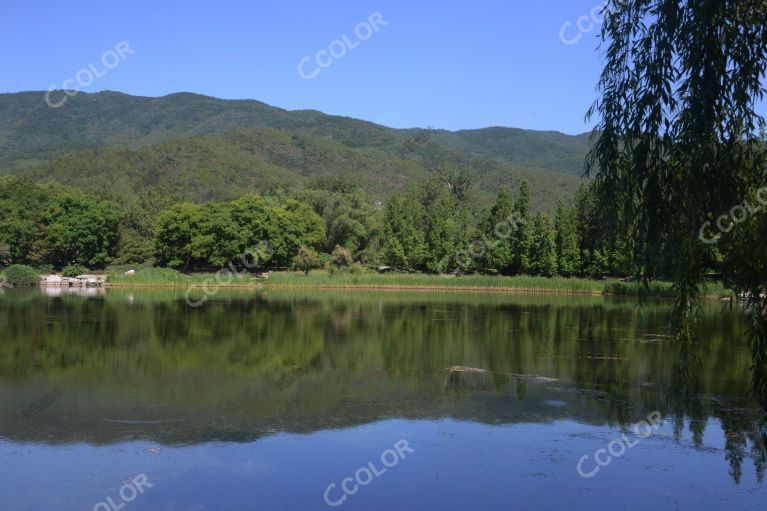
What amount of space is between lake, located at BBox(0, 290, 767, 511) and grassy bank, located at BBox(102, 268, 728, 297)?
29590mm

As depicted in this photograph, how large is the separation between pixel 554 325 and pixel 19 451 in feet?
81.1

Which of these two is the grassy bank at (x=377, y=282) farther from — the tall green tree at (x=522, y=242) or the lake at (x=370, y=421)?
the lake at (x=370, y=421)

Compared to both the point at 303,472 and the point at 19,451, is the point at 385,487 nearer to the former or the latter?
the point at 303,472

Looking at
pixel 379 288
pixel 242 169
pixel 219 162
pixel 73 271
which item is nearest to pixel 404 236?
pixel 379 288

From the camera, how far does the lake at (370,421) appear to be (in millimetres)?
10211

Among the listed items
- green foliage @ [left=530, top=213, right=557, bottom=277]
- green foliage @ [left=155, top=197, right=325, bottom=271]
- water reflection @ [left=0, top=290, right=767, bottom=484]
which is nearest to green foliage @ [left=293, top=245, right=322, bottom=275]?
green foliage @ [left=155, top=197, right=325, bottom=271]

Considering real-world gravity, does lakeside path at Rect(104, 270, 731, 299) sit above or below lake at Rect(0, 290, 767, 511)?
below

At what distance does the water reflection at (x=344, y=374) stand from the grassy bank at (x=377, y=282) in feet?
69.9

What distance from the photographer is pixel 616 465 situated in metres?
11.7

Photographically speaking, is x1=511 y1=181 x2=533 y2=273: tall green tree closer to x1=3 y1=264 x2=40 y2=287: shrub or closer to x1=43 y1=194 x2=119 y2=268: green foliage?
x1=43 y1=194 x2=119 y2=268: green foliage

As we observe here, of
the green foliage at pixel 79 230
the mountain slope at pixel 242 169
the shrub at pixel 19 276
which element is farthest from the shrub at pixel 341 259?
the mountain slope at pixel 242 169

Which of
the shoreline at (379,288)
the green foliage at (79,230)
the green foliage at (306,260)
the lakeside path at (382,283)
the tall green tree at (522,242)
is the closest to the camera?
the shoreline at (379,288)

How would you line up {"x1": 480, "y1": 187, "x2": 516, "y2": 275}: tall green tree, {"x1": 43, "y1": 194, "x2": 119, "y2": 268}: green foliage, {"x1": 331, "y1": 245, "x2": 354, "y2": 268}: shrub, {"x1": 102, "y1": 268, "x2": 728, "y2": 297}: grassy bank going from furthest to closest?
{"x1": 331, "y1": 245, "x2": 354, "y2": 268}: shrub < {"x1": 43, "y1": 194, "x2": 119, "y2": 268}: green foliage < {"x1": 480, "y1": 187, "x2": 516, "y2": 275}: tall green tree < {"x1": 102, "y1": 268, "x2": 728, "y2": 297}: grassy bank

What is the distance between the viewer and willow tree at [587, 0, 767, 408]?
22.6 feet
